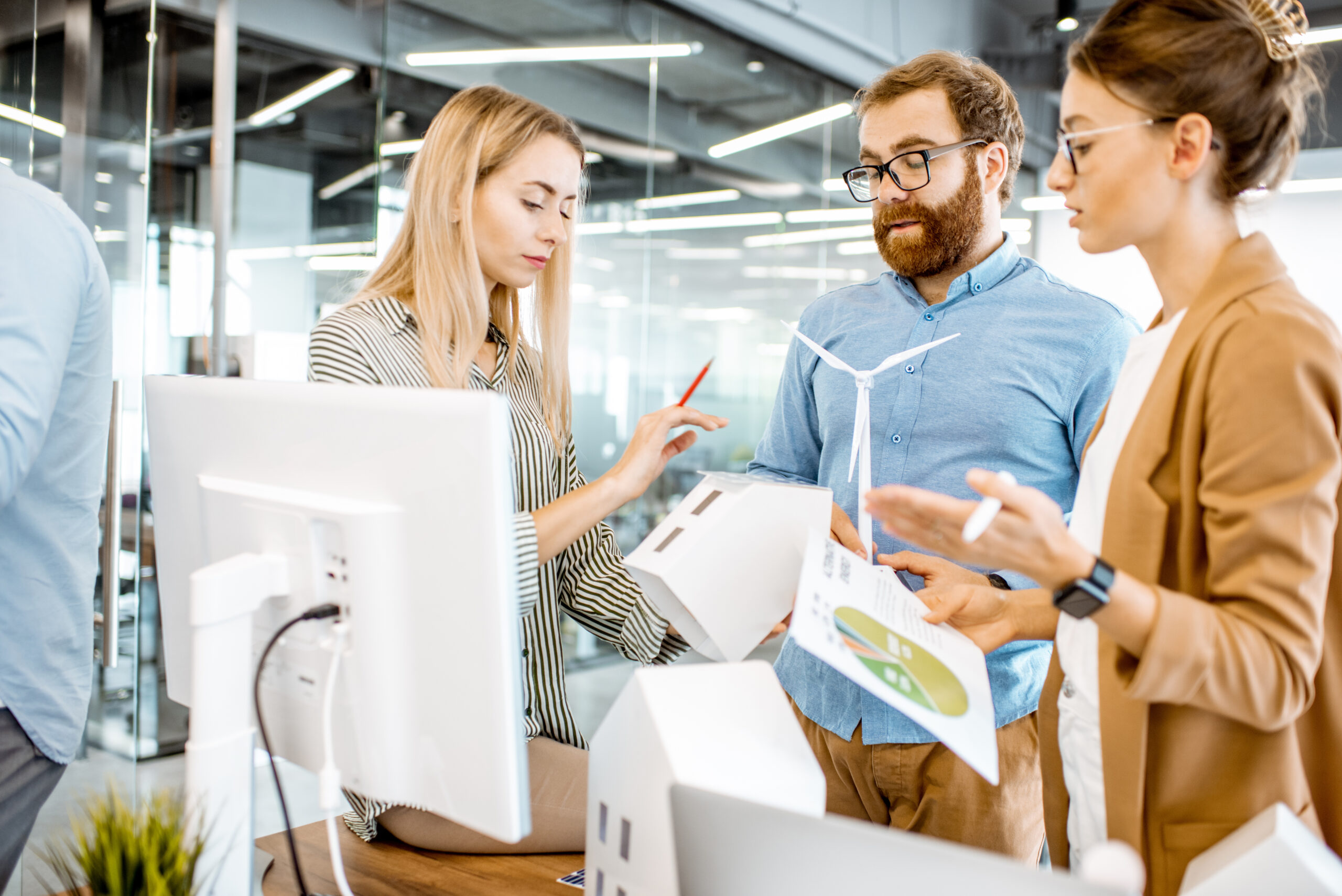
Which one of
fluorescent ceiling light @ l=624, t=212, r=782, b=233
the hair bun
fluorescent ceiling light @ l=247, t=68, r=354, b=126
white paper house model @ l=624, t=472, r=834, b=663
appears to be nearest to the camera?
the hair bun

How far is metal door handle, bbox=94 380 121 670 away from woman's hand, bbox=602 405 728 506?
1933 mm

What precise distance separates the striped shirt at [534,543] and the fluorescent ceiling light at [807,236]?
3.70m

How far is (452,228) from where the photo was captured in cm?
162

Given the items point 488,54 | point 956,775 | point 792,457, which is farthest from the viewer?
point 488,54

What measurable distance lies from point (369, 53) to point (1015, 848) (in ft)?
11.4

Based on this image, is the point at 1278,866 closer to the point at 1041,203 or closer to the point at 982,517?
the point at 982,517

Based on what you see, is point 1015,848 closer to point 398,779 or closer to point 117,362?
point 398,779

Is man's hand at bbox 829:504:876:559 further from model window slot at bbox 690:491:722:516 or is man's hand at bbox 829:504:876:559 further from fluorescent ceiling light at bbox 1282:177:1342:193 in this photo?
fluorescent ceiling light at bbox 1282:177:1342:193

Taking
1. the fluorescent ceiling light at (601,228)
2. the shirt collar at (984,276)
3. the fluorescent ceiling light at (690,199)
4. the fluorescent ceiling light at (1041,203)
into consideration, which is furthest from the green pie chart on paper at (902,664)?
the fluorescent ceiling light at (1041,203)

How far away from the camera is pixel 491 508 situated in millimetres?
847

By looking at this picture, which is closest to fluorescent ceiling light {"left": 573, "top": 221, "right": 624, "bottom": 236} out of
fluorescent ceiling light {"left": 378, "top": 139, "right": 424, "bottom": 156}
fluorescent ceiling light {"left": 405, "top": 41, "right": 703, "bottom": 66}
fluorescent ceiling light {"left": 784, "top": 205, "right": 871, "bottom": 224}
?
fluorescent ceiling light {"left": 405, "top": 41, "right": 703, "bottom": 66}

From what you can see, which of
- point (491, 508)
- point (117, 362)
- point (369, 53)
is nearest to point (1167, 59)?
point (491, 508)

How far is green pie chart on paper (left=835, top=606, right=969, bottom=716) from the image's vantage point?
0.95 metres

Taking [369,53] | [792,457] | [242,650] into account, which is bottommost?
[242,650]
